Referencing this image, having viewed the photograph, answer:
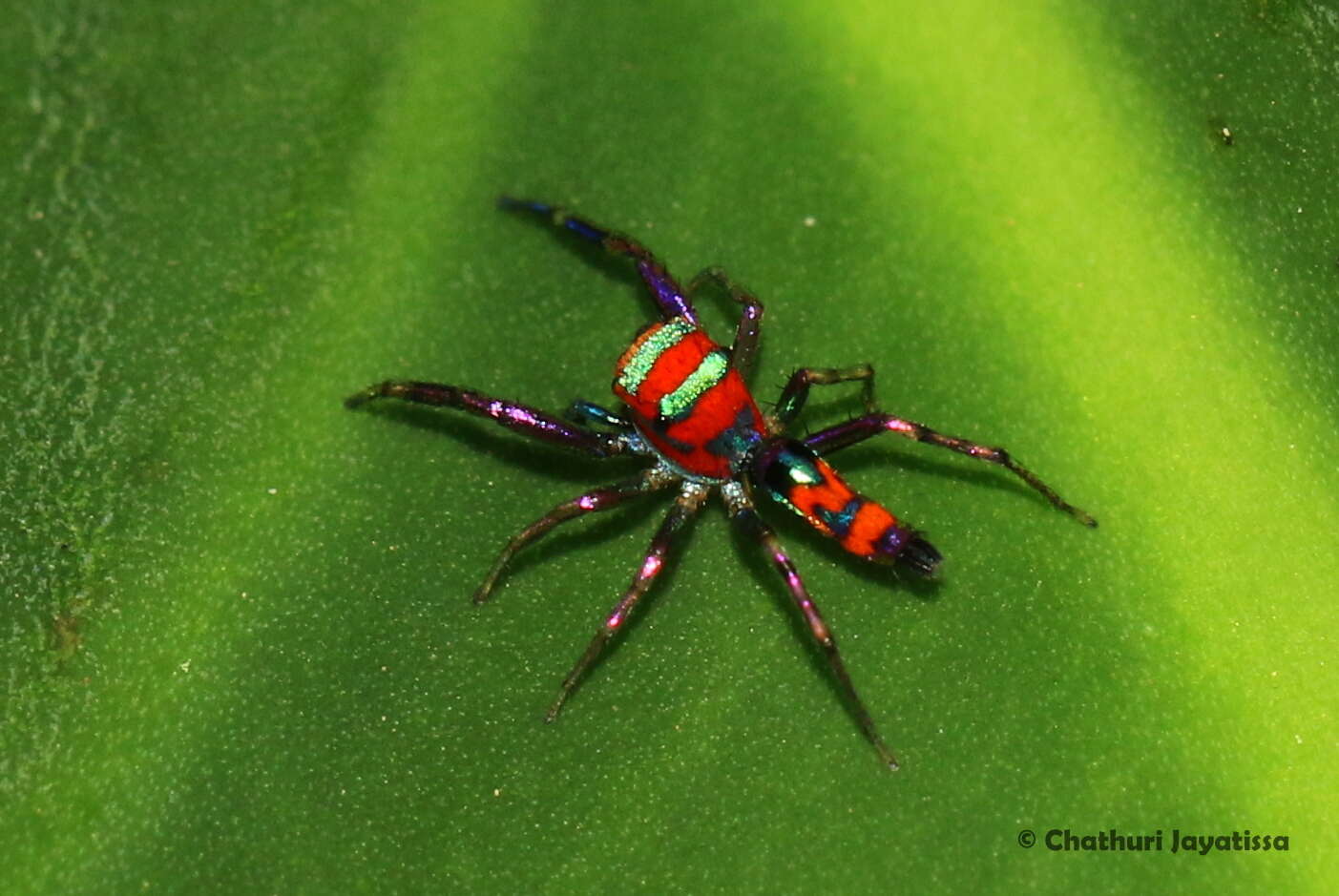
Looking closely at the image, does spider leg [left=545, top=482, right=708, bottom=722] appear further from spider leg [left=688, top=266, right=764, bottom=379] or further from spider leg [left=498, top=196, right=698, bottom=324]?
spider leg [left=498, top=196, right=698, bottom=324]

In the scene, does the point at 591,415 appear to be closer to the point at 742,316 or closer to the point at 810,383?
the point at 742,316

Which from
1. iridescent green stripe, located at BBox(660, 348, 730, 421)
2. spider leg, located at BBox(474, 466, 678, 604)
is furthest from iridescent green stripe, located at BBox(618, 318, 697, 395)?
spider leg, located at BBox(474, 466, 678, 604)

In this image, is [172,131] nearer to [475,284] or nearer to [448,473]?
[475,284]

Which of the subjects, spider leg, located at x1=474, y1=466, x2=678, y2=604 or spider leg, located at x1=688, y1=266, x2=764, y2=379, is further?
spider leg, located at x1=688, y1=266, x2=764, y2=379

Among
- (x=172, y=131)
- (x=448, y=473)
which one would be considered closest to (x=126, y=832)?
(x=448, y=473)

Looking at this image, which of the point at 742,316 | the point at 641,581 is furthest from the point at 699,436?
the point at 641,581

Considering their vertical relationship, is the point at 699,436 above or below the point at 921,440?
below

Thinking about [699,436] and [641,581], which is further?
[699,436]
